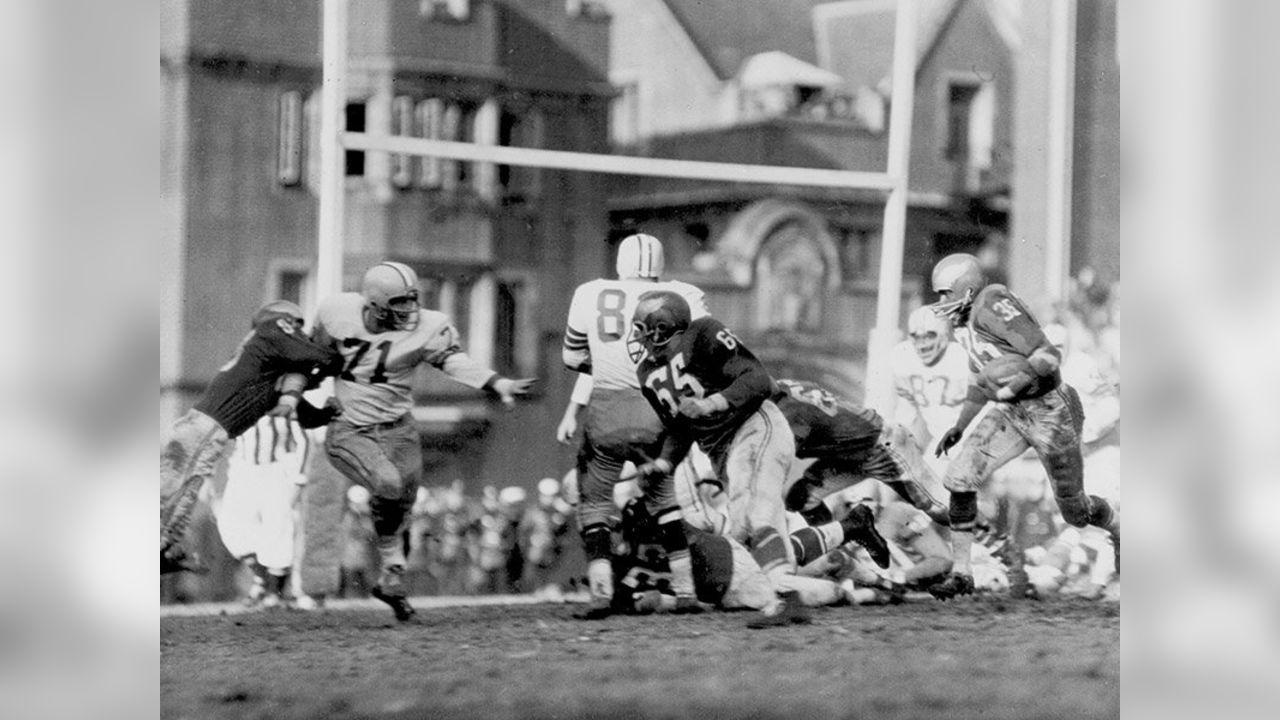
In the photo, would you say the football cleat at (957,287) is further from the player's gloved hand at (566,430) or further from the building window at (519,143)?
the building window at (519,143)

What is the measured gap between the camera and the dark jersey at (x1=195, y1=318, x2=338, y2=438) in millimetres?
8070

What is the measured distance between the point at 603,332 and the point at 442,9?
61.2 inches

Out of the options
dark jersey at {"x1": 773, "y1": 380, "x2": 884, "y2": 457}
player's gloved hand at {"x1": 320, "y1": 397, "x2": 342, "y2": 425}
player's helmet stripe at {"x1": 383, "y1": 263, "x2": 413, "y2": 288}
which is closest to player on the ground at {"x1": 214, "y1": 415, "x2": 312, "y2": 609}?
player's gloved hand at {"x1": 320, "y1": 397, "x2": 342, "y2": 425}

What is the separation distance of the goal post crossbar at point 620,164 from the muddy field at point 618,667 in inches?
76.6

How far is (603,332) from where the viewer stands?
8375 mm

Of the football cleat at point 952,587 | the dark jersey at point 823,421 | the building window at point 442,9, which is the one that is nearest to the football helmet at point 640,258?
the dark jersey at point 823,421

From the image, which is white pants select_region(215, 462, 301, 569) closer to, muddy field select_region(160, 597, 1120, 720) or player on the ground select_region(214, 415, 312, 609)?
player on the ground select_region(214, 415, 312, 609)

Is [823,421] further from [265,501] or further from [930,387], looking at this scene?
[265,501]

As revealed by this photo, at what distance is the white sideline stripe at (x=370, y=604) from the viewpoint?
8062mm

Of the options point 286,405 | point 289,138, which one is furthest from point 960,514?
point 289,138

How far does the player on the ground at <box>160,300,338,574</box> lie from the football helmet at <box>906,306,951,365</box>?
2662 mm

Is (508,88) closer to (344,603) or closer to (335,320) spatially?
(335,320)
